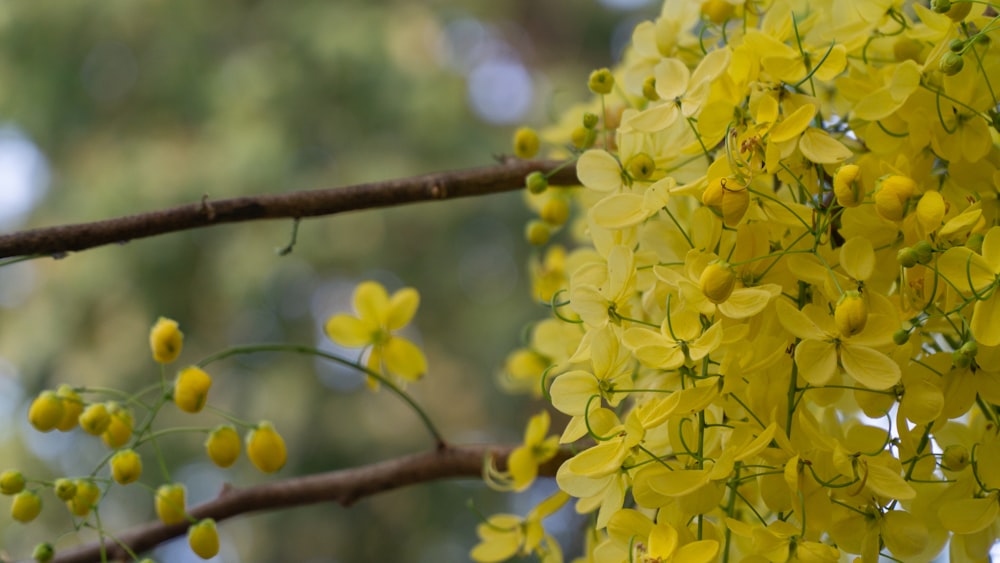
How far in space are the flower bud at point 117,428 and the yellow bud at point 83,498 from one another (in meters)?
0.02

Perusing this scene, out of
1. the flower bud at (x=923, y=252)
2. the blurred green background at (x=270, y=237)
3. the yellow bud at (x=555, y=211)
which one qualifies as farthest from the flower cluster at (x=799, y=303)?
the blurred green background at (x=270, y=237)

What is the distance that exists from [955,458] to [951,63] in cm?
15

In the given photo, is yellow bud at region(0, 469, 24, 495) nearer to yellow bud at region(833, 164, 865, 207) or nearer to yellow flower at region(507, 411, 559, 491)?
yellow flower at region(507, 411, 559, 491)

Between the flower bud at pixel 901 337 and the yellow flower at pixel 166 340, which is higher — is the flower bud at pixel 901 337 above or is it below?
above

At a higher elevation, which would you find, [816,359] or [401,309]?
[816,359]

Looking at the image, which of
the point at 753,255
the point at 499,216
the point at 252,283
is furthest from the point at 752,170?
the point at 499,216

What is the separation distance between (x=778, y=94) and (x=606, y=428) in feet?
0.48

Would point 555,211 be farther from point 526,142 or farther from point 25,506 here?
point 25,506

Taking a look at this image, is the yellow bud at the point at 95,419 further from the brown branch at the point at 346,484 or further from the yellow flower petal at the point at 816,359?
the yellow flower petal at the point at 816,359

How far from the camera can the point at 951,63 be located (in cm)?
33

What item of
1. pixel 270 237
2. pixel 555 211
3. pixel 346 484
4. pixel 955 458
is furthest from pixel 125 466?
pixel 270 237

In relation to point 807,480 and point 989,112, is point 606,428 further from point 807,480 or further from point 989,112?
point 989,112

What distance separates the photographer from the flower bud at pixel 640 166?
0.38m

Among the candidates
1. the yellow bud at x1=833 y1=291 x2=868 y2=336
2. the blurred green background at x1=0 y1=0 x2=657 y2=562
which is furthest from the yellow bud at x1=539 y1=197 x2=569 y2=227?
the blurred green background at x1=0 y1=0 x2=657 y2=562
